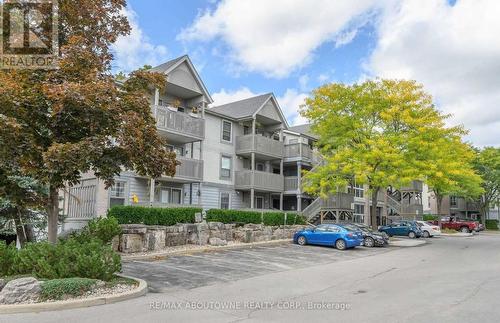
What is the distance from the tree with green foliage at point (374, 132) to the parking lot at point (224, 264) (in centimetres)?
610

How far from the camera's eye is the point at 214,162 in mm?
30266

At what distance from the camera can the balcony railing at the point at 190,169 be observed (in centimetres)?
2572

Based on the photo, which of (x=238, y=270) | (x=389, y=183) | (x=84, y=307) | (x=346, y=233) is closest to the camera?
(x=84, y=307)

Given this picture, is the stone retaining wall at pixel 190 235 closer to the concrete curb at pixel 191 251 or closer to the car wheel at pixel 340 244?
the concrete curb at pixel 191 251

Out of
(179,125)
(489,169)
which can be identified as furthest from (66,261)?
(489,169)

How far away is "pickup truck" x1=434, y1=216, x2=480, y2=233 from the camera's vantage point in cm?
4719

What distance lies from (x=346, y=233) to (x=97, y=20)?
56.1 ft

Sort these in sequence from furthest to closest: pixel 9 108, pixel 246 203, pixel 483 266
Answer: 1. pixel 246 203
2. pixel 483 266
3. pixel 9 108

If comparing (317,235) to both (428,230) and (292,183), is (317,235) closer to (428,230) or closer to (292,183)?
(292,183)

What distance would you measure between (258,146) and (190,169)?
6871 millimetres

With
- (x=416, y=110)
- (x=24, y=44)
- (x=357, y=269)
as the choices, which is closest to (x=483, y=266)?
(x=357, y=269)

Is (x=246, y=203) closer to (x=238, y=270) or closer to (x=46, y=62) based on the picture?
(x=238, y=270)

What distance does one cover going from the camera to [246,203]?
32.6m

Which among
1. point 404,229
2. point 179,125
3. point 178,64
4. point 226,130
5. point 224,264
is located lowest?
point 224,264
